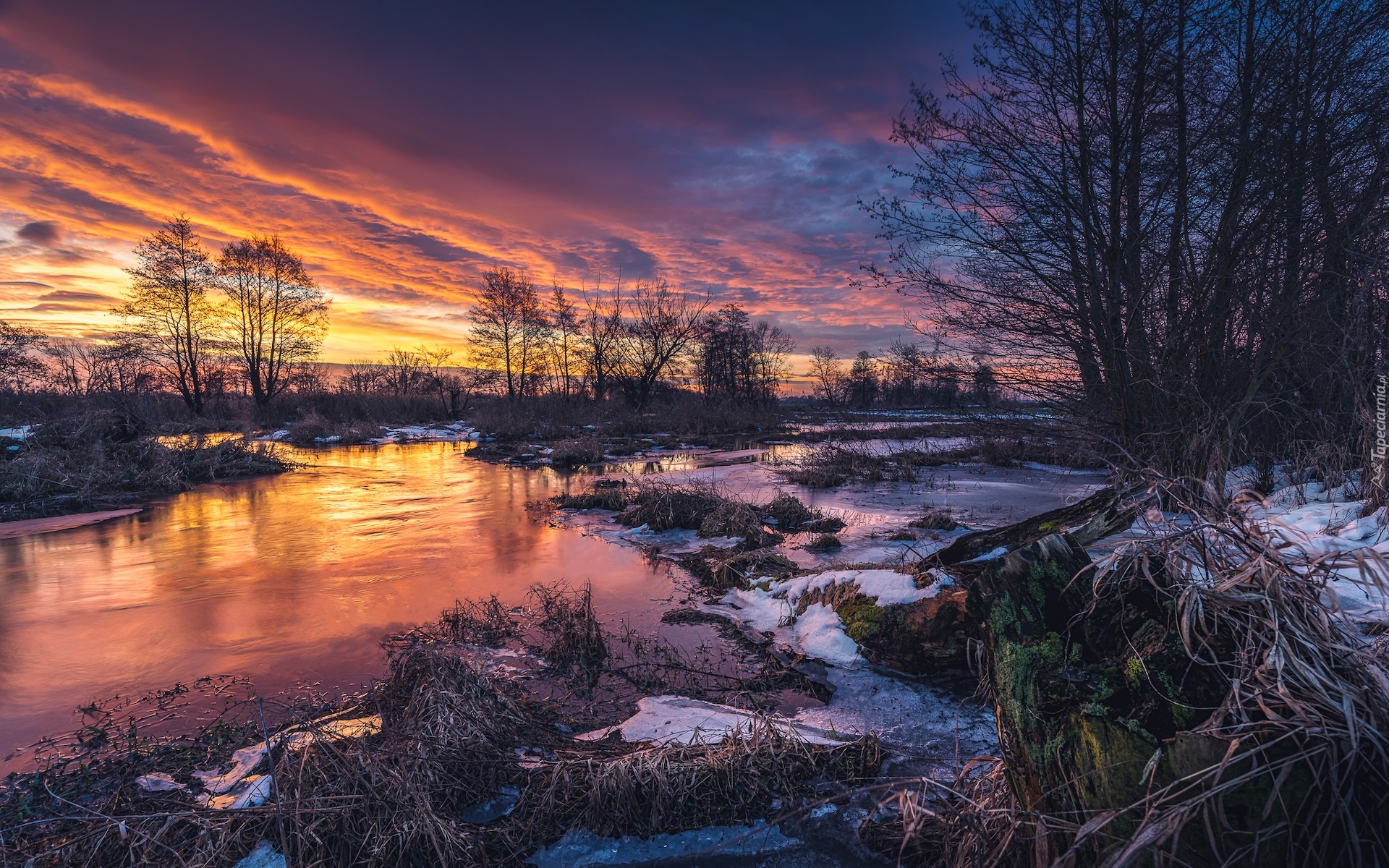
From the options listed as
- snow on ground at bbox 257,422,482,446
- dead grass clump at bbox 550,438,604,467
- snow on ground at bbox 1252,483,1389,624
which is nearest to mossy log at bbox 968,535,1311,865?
snow on ground at bbox 1252,483,1389,624

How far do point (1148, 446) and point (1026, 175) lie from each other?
3433 mm

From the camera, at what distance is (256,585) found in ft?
22.7

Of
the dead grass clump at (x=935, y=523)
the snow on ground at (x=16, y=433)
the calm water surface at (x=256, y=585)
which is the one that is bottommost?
the calm water surface at (x=256, y=585)

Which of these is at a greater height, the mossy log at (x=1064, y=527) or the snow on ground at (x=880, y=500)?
the mossy log at (x=1064, y=527)

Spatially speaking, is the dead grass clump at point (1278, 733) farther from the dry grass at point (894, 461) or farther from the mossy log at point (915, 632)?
the dry grass at point (894, 461)

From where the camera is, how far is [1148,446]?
6.17m

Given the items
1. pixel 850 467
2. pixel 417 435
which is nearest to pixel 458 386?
pixel 417 435

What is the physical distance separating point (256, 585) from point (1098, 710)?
8462mm

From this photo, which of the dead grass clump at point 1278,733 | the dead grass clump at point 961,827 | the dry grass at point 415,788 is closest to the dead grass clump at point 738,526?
the dry grass at point 415,788

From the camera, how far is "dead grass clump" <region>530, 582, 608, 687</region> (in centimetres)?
454

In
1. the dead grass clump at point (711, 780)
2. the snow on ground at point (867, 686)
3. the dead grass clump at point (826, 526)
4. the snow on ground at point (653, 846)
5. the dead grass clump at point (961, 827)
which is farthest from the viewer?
the dead grass clump at point (826, 526)

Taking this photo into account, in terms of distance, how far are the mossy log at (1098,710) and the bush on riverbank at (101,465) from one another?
52.3 feet

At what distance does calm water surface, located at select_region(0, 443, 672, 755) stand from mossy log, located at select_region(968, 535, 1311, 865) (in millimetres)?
4034

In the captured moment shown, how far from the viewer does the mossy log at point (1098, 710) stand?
1.32 meters
